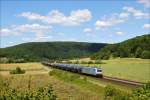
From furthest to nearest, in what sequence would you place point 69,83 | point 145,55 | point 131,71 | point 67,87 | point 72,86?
1. point 145,55
2. point 131,71
3. point 69,83
4. point 72,86
5. point 67,87

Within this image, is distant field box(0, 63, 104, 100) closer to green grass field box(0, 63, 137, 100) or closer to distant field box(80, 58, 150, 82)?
green grass field box(0, 63, 137, 100)

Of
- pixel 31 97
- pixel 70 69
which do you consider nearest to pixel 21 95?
pixel 31 97

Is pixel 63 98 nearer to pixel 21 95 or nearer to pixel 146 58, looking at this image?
pixel 21 95

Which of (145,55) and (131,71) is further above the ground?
(145,55)

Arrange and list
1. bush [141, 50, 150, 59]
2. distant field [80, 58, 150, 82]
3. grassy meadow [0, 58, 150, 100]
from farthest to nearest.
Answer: bush [141, 50, 150, 59], distant field [80, 58, 150, 82], grassy meadow [0, 58, 150, 100]

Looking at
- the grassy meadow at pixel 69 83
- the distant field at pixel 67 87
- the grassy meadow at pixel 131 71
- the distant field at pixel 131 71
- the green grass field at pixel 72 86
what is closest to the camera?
the distant field at pixel 67 87

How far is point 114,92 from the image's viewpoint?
122 feet

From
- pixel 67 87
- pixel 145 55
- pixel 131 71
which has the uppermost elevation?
pixel 145 55

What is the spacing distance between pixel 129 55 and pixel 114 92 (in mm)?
161164

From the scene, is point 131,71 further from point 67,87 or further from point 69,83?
point 67,87

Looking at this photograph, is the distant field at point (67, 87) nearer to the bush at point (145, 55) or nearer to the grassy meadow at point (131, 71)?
the grassy meadow at point (131, 71)

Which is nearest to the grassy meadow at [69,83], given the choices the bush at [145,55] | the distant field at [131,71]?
the distant field at [131,71]

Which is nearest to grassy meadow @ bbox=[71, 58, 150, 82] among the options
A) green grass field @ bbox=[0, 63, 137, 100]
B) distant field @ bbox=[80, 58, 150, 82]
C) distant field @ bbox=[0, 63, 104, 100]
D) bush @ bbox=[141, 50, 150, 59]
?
distant field @ bbox=[80, 58, 150, 82]

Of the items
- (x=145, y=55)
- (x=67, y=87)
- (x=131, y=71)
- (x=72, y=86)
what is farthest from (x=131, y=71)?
(x=145, y=55)
